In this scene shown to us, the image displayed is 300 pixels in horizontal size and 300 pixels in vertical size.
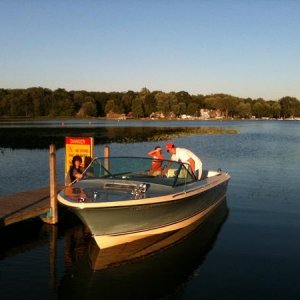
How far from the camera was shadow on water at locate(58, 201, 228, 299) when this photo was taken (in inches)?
327

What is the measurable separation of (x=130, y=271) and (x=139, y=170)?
3.14 metres

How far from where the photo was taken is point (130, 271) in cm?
918

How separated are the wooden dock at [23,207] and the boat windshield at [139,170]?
7.24ft

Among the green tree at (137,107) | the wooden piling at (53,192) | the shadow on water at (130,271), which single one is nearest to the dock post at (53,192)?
the wooden piling at (53,192)

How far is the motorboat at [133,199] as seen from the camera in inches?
361

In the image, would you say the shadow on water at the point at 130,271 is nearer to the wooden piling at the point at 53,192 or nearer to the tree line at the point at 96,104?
the wooden piling at the point at 53,192

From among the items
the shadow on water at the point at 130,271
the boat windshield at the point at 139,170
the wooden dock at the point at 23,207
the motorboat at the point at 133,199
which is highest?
the boat windshield at the point at 139,170

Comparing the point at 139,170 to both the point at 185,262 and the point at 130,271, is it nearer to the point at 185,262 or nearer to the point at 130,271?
the point at 185,262

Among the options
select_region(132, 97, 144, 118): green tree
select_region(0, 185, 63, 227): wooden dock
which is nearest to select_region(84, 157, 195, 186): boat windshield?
select_region(0, 185, 63, 227): wooden dock

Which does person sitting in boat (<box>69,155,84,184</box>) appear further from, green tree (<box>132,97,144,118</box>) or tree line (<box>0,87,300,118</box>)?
green tree (<box>132,97,144,118</box>)

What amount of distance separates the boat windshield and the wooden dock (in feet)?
7.24

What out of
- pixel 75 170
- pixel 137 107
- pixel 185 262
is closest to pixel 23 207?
pixel 75 170

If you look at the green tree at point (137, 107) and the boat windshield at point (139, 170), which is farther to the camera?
the green tree at point (137, 107)

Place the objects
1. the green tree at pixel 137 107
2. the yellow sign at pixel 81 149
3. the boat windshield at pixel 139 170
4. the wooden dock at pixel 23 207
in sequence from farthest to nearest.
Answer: the green tree at pixel 137 107 < the yellow sign at pixel 81 149 < the wooden dock at pixel 23 207 < the boat windshield at pixel 139 170
